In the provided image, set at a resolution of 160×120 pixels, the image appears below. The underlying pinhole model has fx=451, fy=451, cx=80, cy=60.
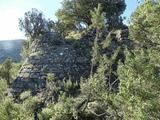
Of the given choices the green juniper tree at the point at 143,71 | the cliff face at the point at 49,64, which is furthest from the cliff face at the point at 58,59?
the green juniper tree at the point at 143,71

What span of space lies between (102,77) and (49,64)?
10215 millimetres

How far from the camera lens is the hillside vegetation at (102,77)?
1305 inches

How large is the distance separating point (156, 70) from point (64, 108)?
13.3 m

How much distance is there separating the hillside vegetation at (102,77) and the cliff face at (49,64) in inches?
45.0

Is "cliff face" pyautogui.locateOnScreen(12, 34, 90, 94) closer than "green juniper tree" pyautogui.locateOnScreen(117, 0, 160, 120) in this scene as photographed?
No

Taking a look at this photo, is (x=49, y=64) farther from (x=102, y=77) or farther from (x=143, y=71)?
(x=143, y=71)

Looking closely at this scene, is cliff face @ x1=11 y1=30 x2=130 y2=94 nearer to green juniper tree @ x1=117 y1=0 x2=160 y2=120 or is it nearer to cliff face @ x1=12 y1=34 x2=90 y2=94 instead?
cliff face @ x1=12 y1=34 x2=90 y2=94

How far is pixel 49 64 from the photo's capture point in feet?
183

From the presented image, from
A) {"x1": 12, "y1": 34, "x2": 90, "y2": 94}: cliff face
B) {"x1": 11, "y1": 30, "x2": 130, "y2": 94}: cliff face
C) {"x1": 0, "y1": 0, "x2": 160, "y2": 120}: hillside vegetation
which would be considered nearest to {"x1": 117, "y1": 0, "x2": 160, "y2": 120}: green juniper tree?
{"x1": 0, "y1": 0, "x2": 160, "y2": 120}: hillside vegetation

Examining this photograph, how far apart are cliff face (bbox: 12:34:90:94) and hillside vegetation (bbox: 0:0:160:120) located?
1.14 metres

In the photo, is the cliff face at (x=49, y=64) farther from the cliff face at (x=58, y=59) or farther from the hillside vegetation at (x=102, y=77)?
the hillside vegetation at (x=102, y=77)

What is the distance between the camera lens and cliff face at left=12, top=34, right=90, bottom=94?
176 feet

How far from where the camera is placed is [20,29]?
209 ft

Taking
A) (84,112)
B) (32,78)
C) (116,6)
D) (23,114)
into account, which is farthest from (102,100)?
(116,6)
